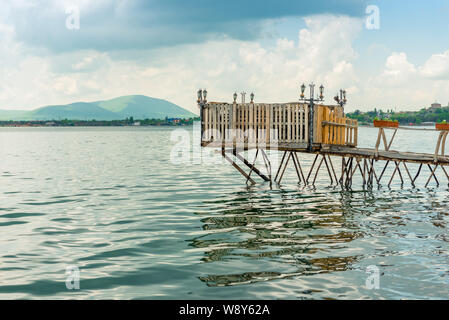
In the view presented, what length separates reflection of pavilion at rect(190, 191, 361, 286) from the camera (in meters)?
13.2

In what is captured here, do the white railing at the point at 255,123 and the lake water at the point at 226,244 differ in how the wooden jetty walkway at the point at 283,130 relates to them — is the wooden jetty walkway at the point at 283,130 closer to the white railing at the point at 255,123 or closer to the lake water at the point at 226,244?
the white railing at the point at 255,123

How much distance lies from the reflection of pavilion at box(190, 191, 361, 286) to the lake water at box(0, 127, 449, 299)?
4 centimetres

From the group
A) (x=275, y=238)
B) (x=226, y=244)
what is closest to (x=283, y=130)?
(x=275, y=238)

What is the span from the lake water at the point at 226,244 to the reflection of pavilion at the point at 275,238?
45mm

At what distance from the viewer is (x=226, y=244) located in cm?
1627

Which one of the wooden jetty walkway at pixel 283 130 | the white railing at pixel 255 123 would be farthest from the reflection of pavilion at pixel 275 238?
the white railing at pixel 255 123

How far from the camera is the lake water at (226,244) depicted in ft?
39.3

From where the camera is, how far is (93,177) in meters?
41.0

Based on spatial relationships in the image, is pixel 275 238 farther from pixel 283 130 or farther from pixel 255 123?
pixel 255 123

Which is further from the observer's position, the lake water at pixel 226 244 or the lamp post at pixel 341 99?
the lamp post at pixel 341 99

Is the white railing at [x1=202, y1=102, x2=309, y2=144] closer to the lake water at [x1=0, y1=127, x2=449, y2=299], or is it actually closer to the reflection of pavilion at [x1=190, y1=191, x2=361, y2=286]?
the lake water at [x1=0, y1=127, x2=449, y2=299]

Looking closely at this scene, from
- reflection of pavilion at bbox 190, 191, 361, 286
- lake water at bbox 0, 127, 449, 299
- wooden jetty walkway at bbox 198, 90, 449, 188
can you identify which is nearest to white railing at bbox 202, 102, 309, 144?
wooden jetty walkway at bbox 198, 90, 449, 188
